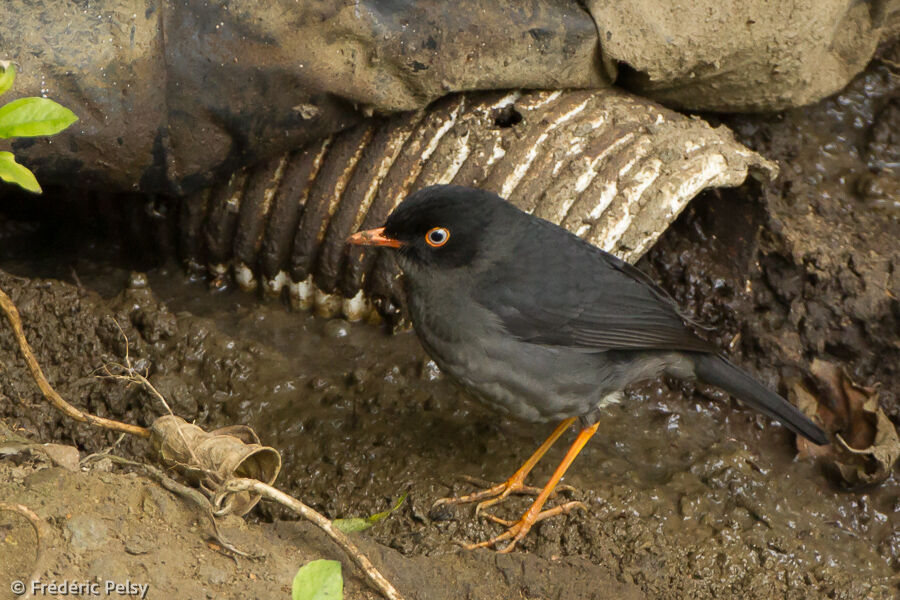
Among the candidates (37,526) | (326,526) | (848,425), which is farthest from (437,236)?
(848,425)

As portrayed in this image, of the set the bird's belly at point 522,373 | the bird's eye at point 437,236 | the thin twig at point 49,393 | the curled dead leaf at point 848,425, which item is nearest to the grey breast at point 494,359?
the bird's belly at point 522,373

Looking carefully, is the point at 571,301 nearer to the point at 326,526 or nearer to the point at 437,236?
the point at 437,236

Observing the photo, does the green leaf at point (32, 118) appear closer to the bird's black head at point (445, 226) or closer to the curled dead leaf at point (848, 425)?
the bird's black head at point (445, 226)

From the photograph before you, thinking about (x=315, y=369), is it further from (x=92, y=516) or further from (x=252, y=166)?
(x=92, y=516)

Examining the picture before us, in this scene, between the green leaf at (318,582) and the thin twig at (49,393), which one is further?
the thin twig at (49,393)

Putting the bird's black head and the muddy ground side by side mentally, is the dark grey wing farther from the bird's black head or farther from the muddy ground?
the muddy ground

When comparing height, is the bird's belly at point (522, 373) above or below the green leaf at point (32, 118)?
below

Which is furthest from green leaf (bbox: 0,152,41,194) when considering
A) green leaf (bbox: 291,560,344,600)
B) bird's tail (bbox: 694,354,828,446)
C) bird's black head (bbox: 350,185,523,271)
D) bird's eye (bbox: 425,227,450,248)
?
bird's tail (bbox: 694,354,828,446)
